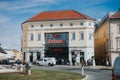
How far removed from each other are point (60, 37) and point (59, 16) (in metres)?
5.84

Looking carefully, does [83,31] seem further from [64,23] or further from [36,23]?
[36,23]

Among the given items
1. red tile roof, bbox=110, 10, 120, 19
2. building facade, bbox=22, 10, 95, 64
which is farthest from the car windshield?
building facade, bbox=22, 10, 95, 64

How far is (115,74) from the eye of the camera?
13.0 meters

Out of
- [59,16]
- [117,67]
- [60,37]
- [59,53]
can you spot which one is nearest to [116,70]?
[117,67]

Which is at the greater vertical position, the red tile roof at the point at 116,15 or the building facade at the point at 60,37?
the red tile roof at the point at 116,15

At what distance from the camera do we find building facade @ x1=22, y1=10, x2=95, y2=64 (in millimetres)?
77500

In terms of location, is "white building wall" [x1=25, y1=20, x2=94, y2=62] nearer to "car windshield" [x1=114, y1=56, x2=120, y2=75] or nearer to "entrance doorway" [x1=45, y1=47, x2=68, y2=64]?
"entrance doorway" [x1=45, y1=47, x2=68, y2=64]

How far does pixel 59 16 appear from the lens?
8131 centimetres

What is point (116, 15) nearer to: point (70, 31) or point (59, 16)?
point (70, 31)

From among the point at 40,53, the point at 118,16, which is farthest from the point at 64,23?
the point at 118,16

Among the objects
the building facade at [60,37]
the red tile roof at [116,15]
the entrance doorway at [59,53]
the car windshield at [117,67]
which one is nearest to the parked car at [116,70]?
the car windshield at [117,67]

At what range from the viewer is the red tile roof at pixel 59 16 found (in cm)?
7912

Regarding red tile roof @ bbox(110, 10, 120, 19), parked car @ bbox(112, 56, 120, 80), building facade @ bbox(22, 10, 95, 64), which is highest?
red tile roof @ bbox(110, 10, 120, 19)

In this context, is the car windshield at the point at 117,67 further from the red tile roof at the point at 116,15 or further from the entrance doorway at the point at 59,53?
the entrance doorway at the point at 59,53
